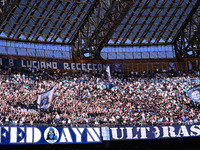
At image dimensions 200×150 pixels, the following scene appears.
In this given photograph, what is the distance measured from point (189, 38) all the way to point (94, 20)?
14.9 m

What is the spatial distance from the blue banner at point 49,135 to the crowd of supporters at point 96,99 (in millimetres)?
631

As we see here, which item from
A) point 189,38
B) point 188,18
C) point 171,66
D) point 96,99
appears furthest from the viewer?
point 171,66

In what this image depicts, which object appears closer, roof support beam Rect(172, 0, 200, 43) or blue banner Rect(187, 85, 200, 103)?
blue banner Rect(187, 85, 200, 103)

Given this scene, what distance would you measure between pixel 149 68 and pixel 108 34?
12.2m

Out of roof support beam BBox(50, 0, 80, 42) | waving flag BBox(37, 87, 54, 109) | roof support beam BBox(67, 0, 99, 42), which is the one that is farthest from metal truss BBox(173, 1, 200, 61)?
waving flag BBox(37, 87, 54, 109)

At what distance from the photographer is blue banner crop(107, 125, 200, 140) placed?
32.8m

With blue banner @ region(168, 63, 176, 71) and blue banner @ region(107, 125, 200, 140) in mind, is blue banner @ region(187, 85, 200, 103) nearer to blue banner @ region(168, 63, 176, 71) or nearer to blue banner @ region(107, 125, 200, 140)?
blue banner @ region(107, 125, 200, 140)

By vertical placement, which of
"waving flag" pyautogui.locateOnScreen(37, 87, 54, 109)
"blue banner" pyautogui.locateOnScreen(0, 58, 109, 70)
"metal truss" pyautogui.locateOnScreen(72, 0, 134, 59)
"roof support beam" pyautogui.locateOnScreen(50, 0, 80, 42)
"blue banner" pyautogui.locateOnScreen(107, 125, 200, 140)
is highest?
"roof support beam" pyautogui.locateOnScreen(50, 0, 80, 42)

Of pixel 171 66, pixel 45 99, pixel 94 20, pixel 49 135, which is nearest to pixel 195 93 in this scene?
pixel 171 66

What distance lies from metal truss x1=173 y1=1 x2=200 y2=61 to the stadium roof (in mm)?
691

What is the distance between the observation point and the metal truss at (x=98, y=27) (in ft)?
121

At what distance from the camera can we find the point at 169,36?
51688 millimetres

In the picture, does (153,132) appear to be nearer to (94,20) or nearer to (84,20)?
(94,20)

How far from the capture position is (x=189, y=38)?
48344 millimetres
